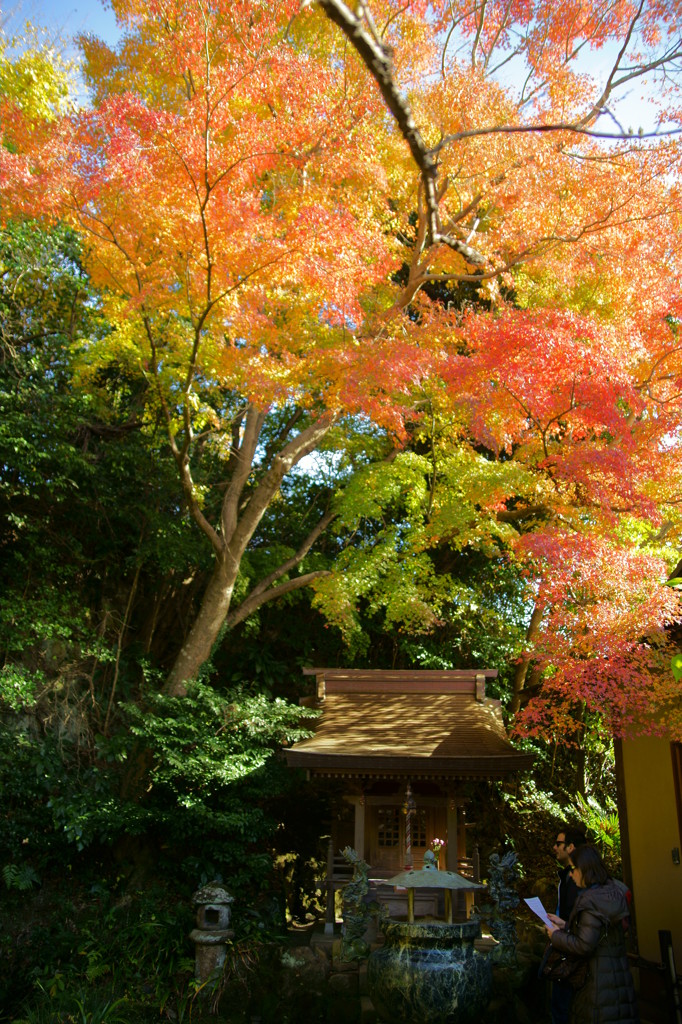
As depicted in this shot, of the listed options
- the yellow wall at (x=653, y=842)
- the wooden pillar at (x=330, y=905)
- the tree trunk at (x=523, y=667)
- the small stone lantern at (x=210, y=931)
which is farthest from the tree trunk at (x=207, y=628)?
the yellow wall at (x=653, y=842)

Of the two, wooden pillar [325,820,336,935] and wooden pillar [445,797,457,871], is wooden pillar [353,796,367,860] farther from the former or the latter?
wooden pillar [445,797,457,871]

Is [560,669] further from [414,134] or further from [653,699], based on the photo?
[414,134]

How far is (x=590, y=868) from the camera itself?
3885mm

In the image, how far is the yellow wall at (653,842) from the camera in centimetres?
716

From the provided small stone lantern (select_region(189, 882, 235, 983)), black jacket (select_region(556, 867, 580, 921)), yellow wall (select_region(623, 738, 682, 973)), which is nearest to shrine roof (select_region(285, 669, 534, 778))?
yellow wall (select_region(623, 738, 682, 973))

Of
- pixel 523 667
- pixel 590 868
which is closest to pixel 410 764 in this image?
pixel 590 868

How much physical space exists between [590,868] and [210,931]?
5.72 metres

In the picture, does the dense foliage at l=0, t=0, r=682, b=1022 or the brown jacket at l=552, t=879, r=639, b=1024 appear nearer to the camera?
the brown jacket at l=552, t=879, r=639, b=1024

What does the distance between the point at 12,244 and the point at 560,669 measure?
8.29m

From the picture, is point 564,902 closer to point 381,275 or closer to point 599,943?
point 599,943

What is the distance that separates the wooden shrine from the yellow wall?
1.20 m

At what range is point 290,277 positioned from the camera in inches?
327

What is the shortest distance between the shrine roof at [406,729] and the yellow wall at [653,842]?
1.20 m

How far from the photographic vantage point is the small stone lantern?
26.3 feet
